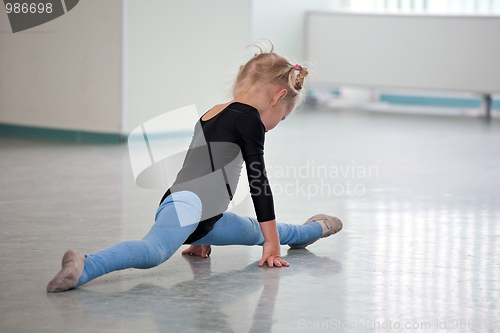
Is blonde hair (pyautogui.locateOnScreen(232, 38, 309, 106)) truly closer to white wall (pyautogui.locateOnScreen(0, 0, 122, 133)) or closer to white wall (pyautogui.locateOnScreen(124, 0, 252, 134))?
white wall (pyautogui.locateOnScreen(124, 0, 252, 134))

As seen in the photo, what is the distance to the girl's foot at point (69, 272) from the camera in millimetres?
1312

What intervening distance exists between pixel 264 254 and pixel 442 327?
52 centimetres

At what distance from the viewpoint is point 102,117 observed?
4051 mm

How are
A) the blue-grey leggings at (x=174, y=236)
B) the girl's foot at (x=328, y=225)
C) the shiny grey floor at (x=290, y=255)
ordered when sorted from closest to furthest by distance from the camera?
1. the shiny grey floor at (x=290, y=255)
2. the blue-grey leggings at (x=174, y=236)
3. the girl's foot at (x=328, y=225)

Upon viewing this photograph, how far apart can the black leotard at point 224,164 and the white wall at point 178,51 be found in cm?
213

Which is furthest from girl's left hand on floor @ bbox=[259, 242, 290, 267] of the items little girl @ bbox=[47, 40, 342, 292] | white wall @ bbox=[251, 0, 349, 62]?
white wall @ bbox=[251, 0, 349, 62]

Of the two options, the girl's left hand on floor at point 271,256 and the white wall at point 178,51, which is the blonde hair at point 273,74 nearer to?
the girl's left hand on floor at point 271,256

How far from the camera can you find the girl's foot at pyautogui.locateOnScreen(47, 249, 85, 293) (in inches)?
51.6

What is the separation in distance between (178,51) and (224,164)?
8.81 ft

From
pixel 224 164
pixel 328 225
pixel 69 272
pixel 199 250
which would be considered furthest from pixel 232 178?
pixel 69 272

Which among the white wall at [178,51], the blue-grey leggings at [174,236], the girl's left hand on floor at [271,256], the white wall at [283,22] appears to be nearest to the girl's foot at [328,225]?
the blue-grey leggings at [174,236]

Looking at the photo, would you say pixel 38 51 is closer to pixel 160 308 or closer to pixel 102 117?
pixel 102 117

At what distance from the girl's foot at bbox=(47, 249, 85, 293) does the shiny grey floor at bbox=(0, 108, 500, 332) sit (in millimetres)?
23

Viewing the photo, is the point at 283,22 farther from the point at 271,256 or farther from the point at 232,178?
the point at 271,256
